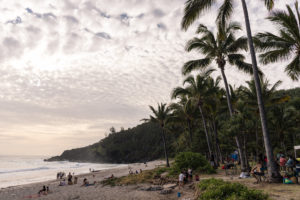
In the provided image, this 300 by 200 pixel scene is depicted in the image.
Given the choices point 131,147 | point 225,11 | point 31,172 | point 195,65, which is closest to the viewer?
point 225,11

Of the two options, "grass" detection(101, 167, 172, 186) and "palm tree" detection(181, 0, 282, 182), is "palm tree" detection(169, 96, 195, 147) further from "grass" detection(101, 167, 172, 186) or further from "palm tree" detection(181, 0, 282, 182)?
"palm tree" detection(181, 0, 282, 182)

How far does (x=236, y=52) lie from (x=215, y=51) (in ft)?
5.73

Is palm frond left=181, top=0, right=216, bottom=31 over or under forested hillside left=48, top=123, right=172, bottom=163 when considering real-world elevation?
over

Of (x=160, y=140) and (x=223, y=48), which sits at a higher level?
(x=223, y=48)

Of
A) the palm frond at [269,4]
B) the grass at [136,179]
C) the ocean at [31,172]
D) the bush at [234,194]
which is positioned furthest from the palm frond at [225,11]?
the ocean at [31,172]

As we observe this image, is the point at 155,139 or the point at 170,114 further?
the point at 155,139

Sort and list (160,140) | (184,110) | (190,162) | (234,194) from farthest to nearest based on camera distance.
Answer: (160,140) → (184,110) → (190,162) → (234,194)

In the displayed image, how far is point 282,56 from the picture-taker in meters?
13.1

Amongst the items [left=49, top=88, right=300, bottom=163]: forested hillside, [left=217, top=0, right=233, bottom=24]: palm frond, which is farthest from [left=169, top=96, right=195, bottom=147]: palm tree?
[left=217, top=0, right=233, bottom=24]: palm frond

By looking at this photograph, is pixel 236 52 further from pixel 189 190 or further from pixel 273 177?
pixel 189 190

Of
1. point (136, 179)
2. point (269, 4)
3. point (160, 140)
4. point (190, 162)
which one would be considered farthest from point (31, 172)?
point (269, 4)

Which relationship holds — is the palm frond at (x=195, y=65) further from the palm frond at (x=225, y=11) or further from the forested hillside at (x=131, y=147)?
the forested hillside at (x=131, y=147)

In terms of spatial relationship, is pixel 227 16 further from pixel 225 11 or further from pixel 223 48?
pixel 223 48

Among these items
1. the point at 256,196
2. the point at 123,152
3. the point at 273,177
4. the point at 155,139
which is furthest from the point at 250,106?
the point at 123,152
